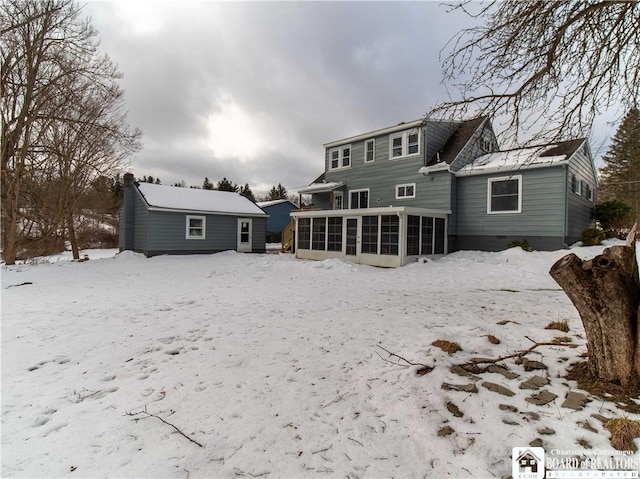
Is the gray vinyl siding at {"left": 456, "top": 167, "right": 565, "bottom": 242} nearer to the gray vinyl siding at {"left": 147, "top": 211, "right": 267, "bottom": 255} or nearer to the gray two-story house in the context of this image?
the gray two-story house

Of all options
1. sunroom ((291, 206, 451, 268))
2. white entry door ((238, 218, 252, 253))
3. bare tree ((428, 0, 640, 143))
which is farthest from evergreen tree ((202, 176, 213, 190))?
bare tree ((428, 0, 640, 143))

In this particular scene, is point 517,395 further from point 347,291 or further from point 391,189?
point 391,189

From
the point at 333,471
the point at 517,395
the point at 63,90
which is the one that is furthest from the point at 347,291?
the point at 63,90

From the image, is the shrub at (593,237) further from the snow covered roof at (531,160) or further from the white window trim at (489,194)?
the snow covered roof at (531,160)

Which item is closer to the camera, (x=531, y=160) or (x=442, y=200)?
(x=531, y=160)

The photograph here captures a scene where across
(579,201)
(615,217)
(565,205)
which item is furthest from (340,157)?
(615,217)

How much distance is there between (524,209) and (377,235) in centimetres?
647

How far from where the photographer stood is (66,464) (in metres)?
1.96

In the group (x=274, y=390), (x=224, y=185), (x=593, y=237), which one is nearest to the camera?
(x=274, y=390)

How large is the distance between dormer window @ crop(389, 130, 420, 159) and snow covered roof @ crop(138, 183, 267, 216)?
925cm

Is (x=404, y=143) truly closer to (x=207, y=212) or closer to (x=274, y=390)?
(x=207, y=212)

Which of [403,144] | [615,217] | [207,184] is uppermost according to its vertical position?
[207,184]

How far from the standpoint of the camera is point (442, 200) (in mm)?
14461

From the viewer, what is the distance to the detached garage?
52.9ft
